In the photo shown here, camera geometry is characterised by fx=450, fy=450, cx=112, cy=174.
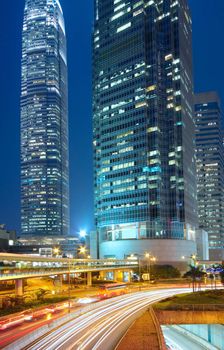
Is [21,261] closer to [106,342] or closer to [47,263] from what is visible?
[47,263]

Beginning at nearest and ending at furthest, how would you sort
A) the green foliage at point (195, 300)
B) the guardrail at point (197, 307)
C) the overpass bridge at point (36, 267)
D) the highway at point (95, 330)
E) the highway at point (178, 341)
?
the highway at point (95, 330) < the guardrail at point (197, 307) < the highway at point (178, 341) < the green foliage at point (195, 300) < the overpass bridge at point (36, 267)

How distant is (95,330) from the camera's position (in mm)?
56312

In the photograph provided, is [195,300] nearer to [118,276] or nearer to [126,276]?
[118,276]

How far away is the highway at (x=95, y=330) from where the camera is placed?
47625 millimetres

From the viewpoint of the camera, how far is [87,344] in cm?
4819

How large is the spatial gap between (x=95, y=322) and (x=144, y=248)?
137 meters

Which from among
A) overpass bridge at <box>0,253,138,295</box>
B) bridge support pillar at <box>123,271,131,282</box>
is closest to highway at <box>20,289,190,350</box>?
overpass bridge at <box>0,253,138,295</box>

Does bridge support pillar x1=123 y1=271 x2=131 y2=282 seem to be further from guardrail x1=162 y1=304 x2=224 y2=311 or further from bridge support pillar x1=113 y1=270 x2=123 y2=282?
guardrail x1=162 y1=304 x2=224 y2=311

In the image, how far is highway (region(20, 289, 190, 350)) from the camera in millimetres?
47625

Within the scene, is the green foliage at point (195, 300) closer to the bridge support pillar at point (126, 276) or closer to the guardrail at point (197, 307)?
the guardrail at point (197, 307)

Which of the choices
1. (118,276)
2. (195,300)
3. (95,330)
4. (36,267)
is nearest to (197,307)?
(195,300)

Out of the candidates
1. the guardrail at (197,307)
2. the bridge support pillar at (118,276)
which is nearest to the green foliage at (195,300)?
the guardrail at (197,307)

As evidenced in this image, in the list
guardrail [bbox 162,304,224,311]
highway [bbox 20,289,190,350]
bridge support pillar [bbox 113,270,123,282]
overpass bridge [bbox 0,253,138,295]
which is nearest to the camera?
highway [bbox 20,289,190,350]

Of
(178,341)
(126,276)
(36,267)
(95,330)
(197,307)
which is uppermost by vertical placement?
(36,267)
